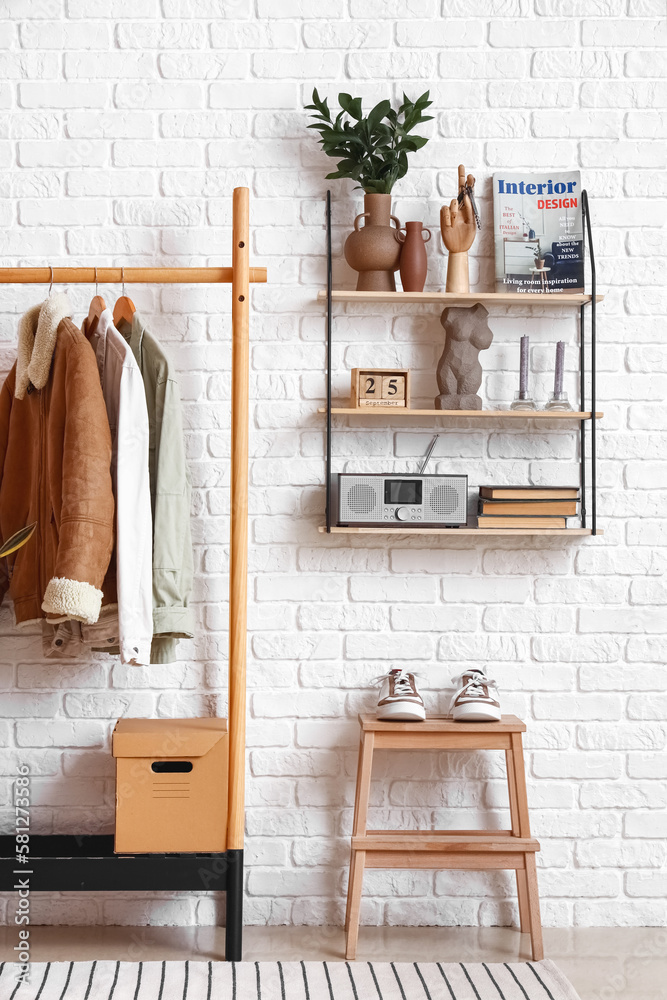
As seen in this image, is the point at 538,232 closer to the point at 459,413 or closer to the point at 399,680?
the point at 459,413

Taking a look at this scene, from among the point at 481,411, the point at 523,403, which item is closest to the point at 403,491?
the point at 481,411

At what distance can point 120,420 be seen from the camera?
1.87 m

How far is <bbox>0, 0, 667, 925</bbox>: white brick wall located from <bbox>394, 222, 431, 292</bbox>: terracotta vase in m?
0.10

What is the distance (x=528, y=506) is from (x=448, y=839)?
799 millimetres

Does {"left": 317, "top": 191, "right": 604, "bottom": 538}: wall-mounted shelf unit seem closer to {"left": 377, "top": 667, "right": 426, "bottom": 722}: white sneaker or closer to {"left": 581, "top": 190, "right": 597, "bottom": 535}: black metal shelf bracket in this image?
{"left": 581, "top": 190, "right": 597, "bottom": 535}: black metal shelf bracket

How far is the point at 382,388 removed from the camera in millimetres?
2109

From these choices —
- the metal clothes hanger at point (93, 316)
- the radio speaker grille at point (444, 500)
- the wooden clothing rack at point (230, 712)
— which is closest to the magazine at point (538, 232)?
the radio speaker grille at point (444, 500)

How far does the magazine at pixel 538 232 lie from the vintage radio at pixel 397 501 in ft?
1.78

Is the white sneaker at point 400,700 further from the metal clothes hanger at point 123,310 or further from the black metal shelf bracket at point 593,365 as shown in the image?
the metal clothes hanger at point 123,310

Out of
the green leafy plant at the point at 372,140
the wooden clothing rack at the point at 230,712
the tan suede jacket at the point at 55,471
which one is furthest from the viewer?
the green leafy plant at the point at 372,140

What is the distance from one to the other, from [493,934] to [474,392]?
4.36ft

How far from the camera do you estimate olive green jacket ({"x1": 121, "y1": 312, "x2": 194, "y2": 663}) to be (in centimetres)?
191

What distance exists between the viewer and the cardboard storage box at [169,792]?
1881 millimetres

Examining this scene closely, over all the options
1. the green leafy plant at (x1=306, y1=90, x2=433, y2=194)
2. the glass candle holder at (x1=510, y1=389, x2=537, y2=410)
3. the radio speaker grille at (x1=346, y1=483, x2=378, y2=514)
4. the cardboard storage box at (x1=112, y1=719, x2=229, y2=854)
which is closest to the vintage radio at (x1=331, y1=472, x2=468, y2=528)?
the radio speaker grille at (x1=346, y1=483, x2=378, y2=514)
